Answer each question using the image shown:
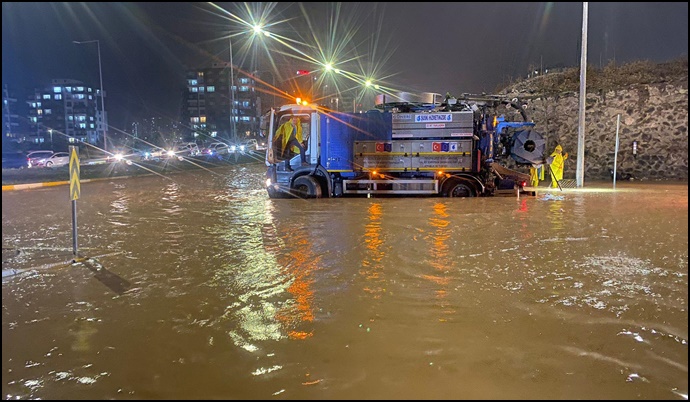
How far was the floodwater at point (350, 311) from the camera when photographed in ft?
12.8

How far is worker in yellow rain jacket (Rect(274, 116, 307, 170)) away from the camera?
16.8 metres

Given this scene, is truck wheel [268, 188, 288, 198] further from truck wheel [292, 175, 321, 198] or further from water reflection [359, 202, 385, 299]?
water reflection [359, 202, 385, 299]

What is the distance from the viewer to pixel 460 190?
16.9 meters

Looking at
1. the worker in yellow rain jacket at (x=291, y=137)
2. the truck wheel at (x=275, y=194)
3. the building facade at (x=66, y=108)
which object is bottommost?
the truck wheel at (x=275, y=194)

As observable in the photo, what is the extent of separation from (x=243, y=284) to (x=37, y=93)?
144m

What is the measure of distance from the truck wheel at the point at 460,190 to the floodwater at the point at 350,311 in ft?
17.9

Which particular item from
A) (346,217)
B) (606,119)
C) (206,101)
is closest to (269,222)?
(346,217)

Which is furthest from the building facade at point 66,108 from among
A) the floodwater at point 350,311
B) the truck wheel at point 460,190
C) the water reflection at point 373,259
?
the floodwater at point 350,311

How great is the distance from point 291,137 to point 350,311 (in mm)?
11975

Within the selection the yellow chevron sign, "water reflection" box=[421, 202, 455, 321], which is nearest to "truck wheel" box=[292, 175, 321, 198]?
"water reflection" box=[421, 202, 455, 321]

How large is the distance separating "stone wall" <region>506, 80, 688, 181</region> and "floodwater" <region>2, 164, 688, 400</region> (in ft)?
41.4

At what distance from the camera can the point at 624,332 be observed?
4.79 m

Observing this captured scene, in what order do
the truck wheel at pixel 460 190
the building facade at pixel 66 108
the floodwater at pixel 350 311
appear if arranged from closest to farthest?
the floodwater at pixel 350 311 < the truck wheel at pixel 460 190 < the building facade at pixel 66 108

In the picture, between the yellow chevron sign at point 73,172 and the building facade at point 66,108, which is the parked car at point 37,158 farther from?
the building facade at point 66,108
